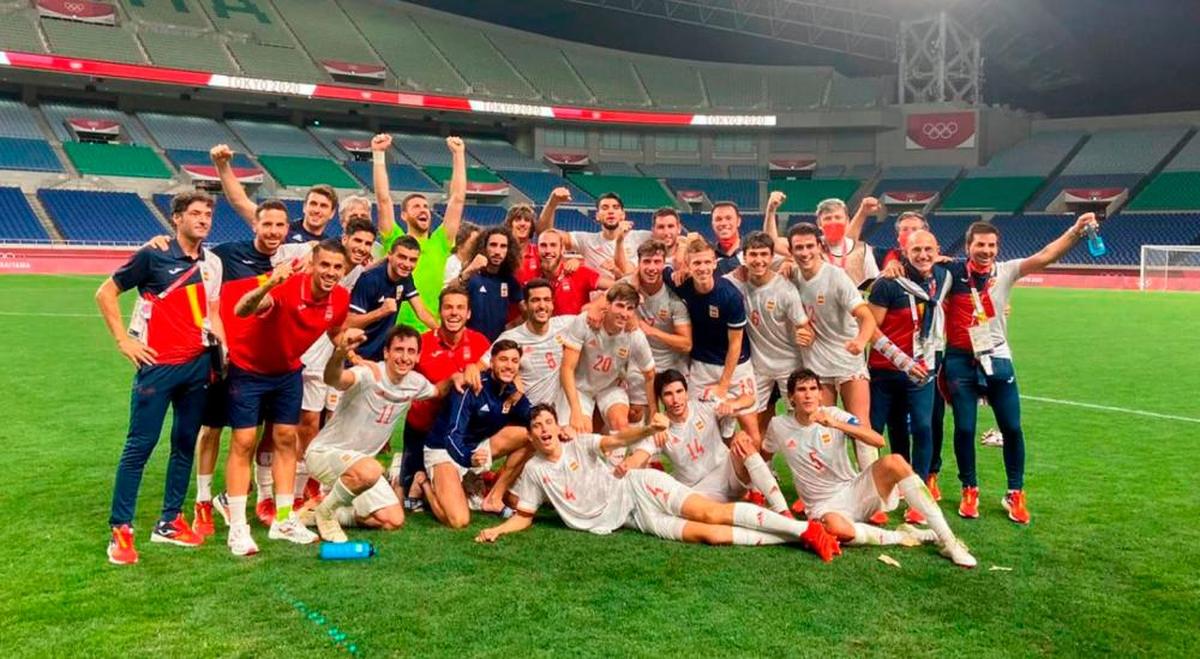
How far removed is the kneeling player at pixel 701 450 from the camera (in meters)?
5.59

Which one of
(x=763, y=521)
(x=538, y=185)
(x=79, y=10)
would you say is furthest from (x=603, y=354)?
(x=79, y=10)

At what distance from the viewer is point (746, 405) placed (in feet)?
19.6

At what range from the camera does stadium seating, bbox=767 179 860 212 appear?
156ft

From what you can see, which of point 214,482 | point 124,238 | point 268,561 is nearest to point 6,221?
point 124,238

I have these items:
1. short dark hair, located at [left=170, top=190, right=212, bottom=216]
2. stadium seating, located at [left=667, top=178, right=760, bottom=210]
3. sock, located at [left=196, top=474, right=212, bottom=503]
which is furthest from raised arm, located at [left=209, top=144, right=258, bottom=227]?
stadium seating, located at [left=667, top=178, right=760, bottom=210]

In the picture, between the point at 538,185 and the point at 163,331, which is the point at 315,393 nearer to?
the point at 163,331

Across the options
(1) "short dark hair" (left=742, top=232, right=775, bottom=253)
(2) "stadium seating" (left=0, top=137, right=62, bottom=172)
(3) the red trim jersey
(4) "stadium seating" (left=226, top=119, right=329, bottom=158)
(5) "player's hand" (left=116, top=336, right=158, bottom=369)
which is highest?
(4) "stadium seating" (left=226, top=119, right=329, bottom=158)

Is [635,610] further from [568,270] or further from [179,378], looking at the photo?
[568,270]

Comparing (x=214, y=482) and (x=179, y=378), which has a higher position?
(x=179, y=378)

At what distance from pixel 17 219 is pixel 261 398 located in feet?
107

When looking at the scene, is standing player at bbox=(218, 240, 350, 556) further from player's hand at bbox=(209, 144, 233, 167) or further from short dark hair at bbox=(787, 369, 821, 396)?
short dark hair at bbox=(787, 369, 821, 396)

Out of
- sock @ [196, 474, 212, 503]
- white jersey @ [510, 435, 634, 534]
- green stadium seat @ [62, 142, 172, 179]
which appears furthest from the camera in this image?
green stadium seat @ [62, 142, 172, 179]

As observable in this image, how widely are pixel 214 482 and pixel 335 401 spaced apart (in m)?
1.34

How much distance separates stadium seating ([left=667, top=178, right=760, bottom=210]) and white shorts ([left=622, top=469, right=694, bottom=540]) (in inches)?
1726
